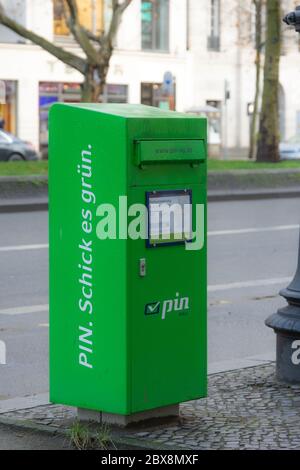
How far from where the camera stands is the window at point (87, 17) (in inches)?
1900

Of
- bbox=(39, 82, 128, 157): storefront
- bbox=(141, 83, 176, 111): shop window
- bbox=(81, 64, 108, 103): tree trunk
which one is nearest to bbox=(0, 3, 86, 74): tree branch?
bbox=(81, 64, 108, 103): tree trunk

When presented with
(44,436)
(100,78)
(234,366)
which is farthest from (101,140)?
(100,78)

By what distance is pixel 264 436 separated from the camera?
5.74 metres

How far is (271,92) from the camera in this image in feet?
96.4

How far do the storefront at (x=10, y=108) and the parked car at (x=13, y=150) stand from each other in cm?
930

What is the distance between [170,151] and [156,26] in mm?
47631

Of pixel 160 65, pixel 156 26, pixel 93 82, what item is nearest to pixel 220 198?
pixel 93 82

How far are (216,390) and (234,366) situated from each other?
823mm

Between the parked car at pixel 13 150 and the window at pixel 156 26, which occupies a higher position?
the window at pixel 156 26

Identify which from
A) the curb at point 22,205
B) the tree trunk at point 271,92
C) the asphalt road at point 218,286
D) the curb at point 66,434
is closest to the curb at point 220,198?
the curb at point 22,205

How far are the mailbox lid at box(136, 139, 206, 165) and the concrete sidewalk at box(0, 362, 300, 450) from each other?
1.35 m

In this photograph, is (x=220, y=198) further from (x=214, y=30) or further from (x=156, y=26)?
(x=214, y=30)

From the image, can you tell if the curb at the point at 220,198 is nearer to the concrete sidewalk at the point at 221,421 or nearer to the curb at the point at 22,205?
the curb at the point at 22,205
